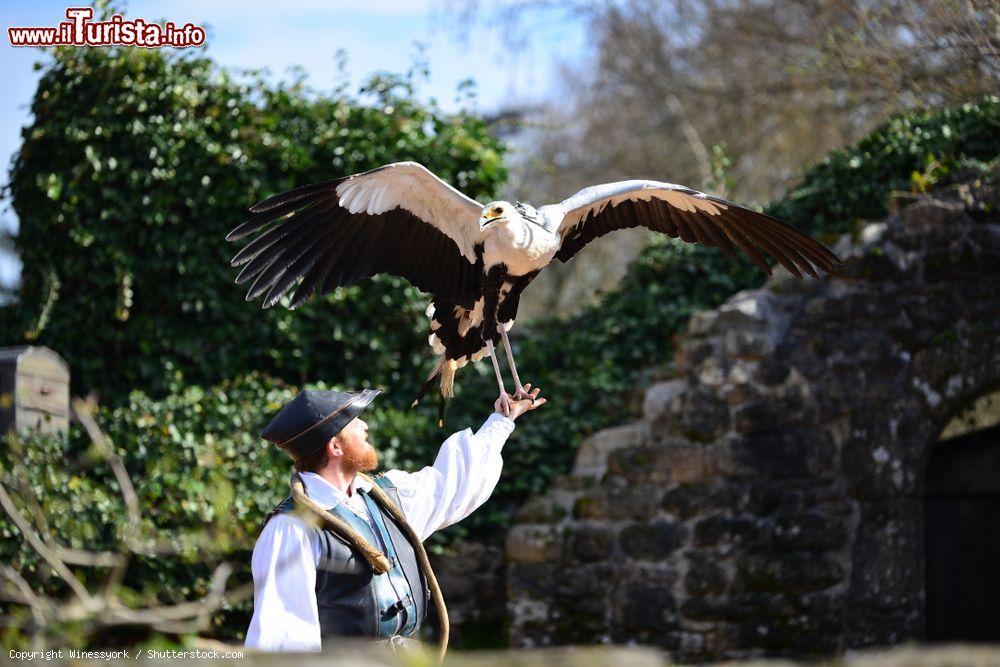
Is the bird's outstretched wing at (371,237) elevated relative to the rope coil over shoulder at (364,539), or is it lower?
elevated

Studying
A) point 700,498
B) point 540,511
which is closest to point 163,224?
point 540,511

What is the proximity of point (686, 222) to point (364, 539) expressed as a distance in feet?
7.22

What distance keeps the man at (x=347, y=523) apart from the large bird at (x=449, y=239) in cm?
85

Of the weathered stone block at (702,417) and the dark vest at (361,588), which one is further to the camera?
the weathered stone block at (702,417)

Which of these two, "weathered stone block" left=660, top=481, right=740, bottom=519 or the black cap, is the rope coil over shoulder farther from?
"weathered stone block" left=660, top=481, right=740, bottom=519

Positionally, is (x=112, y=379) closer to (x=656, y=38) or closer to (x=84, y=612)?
(x=84, y=612)

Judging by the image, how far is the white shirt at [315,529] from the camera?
274cm

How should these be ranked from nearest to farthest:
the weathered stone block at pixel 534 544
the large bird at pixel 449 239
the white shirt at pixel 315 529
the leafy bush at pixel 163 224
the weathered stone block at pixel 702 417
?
the white shirt at pixel 315 529, the large bird at pixel 449 239, the weathered stone block at pixel 702 417, the weathered stone block at pixel 534 544, the leafy bush at pixel 163 224

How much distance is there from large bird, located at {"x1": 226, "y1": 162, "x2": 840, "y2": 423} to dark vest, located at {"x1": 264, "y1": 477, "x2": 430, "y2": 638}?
3.74ft

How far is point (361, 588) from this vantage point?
2.94 m

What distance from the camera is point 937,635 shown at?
621 cm

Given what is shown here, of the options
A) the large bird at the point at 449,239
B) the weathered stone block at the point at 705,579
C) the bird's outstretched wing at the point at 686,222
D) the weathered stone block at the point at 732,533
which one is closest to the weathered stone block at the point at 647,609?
the weathered stone block at the point at 705,579

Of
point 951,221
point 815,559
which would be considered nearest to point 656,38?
point 951,221

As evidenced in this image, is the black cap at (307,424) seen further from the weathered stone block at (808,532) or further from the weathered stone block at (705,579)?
the weathered stone block at (808,532)
